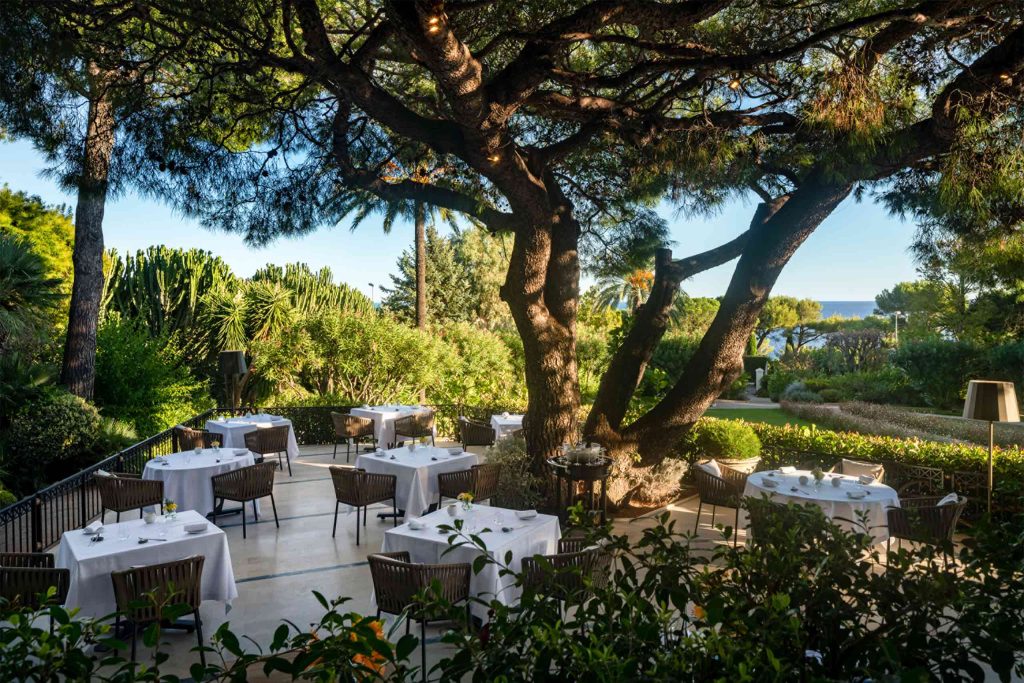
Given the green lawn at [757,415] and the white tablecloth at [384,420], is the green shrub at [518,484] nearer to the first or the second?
the white tablecloth at [384,420]

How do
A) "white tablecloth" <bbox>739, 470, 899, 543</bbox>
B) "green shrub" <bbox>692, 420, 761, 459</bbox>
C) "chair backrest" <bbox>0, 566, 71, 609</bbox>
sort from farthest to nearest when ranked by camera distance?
1. "green shrub" <bbox>692, 420, 761, 459</bbox>
2. "white tablecloth" <bbox>739, 470, 899, 543</bbox>
3. "chair backrest" <bbox>0, 566, 71, 609</bbox>

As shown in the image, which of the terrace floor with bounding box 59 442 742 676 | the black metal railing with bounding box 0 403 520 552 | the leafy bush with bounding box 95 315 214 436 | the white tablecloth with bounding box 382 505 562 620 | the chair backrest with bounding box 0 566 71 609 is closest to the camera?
the chair backrest with bounding box 0 566 71 609

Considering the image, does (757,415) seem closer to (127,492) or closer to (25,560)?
(127,492)

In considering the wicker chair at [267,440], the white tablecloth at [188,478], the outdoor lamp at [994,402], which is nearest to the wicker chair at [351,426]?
the wicker chair at [267,440]

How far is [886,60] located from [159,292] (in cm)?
1720

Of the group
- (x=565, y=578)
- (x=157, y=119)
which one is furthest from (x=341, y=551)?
(x=157, y=119)

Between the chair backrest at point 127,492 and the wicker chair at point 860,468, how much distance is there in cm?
760

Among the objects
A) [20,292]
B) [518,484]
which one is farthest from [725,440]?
[20,292]

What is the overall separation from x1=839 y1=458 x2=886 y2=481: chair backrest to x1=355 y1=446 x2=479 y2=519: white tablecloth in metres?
4.39

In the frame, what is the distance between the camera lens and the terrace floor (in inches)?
204

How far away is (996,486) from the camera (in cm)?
788

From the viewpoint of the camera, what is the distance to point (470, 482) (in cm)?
747

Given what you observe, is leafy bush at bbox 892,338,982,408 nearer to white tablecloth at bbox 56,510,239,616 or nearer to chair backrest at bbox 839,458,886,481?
chair backrest at bbox 839,458,886,481

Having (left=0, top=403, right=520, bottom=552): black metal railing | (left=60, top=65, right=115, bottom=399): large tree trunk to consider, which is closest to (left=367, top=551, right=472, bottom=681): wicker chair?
(left=0, top=403, right=520, bottom=552): black metal railing
